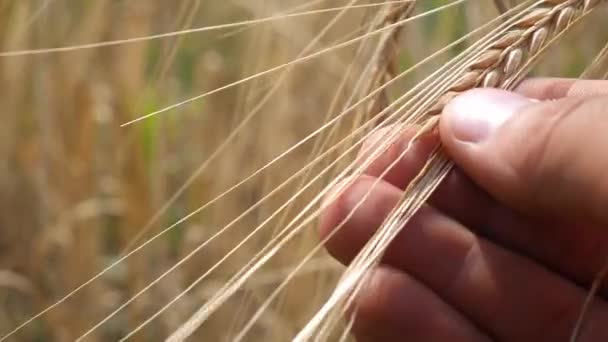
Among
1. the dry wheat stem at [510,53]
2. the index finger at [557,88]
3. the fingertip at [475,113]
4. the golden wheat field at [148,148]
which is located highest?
the dry wheat stem at [510,53]

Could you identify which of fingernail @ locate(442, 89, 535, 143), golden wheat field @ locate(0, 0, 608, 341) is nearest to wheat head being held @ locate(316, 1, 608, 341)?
fingernail @ locate(442, 89, 535, 143)

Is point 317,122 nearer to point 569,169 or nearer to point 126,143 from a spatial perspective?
point 126,143

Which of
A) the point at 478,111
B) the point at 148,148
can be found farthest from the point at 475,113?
the point at 148,148

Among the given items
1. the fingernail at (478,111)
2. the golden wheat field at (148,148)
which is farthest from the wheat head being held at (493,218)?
the golden wheat field at (148,148)

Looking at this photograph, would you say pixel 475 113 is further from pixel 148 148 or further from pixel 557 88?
pixel 148 148

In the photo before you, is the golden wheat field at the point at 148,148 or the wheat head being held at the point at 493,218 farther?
the golden wheat field at the point at 148,148

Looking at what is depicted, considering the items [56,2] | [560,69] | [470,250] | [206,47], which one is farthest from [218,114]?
[470,250]

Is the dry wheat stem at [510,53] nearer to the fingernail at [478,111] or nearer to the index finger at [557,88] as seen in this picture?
the fingernail at [478,111]

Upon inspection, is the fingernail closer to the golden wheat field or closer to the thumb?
the thumb

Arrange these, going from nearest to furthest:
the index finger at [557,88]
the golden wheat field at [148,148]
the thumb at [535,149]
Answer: the thumb at [535,149] → the index finger at [557,88] → the golden wheat field at [148,148]
